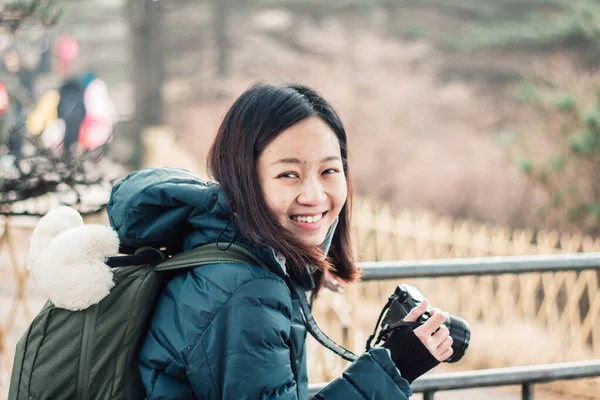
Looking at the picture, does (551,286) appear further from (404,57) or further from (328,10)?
(328,10)

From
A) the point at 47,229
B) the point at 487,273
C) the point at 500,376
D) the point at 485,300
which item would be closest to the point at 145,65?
the point at 485,300

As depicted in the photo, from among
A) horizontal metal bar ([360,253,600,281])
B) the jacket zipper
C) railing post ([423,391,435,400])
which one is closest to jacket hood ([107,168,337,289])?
the jacket zipper

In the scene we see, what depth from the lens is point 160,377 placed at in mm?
1712

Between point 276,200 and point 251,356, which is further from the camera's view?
point 276,200

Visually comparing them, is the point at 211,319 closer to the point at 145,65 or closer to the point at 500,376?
the point at 500,376

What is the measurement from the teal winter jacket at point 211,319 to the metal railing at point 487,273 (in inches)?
26.9

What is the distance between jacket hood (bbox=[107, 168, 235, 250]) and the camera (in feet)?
5.75

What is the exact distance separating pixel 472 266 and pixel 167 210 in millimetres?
1119

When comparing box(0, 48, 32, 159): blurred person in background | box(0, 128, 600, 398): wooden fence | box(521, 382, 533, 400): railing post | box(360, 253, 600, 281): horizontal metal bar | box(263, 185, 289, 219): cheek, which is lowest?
box(0, 128, 600, 398): wooden fence

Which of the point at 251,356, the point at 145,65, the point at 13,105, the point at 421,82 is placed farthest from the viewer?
the point at 145,65

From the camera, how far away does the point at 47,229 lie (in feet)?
6.24

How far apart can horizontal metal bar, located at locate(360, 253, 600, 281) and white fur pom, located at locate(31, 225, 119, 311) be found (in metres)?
0.86

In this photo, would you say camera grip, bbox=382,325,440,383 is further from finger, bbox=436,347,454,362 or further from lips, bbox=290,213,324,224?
lips, bbox=290,213,324,224

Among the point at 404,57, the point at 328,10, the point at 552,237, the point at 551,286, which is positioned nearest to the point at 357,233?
the point at 552,237
